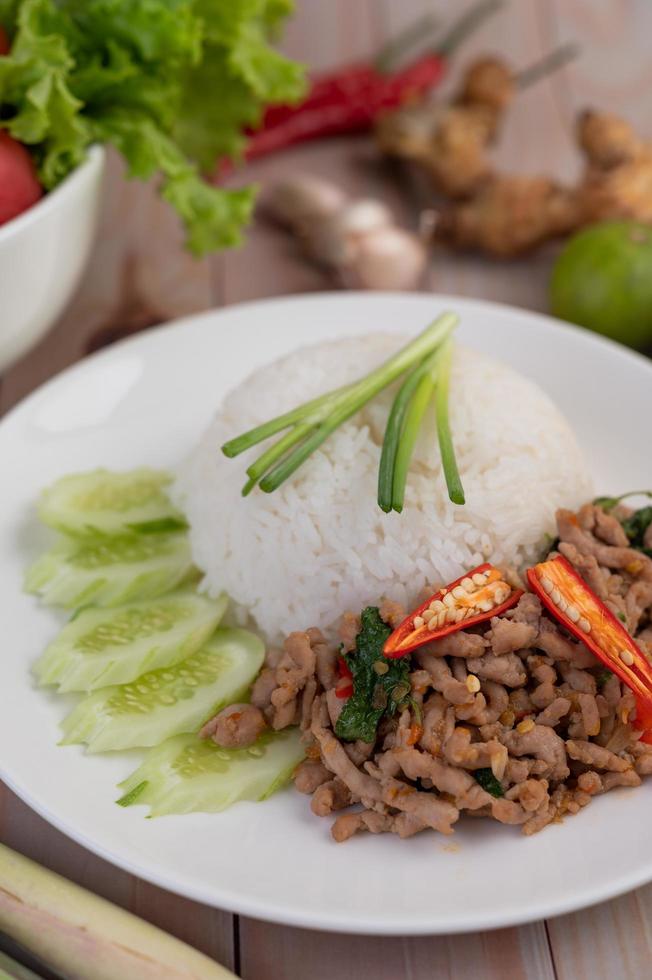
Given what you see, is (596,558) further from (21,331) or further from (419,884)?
(21,331)

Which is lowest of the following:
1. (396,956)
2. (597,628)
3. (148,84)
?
(396,956)

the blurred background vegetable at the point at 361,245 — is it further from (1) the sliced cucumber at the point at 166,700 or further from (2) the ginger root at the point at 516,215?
(1) the sliced cucumber at the point at 166,700

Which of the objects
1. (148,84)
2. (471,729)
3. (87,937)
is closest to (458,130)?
(148,84)

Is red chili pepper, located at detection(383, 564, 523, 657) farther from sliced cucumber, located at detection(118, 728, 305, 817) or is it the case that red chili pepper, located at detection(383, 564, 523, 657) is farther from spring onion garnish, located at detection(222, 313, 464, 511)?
sliced cucumber, located at detection(118, 728, 305, 817)

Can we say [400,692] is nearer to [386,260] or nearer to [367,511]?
[367,511]

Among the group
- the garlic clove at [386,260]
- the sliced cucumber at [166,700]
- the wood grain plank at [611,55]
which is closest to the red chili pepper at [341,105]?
the wood grain plank at [611,55]

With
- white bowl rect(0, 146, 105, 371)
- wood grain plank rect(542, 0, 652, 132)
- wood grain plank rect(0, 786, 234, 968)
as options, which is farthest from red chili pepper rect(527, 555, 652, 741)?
wood grain plank rect(542, 0, 652, 132)
